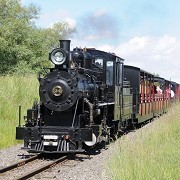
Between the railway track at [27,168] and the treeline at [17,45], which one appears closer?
the railway track at [27,168]

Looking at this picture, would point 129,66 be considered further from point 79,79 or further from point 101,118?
point 79,79

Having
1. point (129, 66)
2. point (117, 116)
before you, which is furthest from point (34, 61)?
point (117, 116)

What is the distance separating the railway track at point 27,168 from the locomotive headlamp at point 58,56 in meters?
2.47

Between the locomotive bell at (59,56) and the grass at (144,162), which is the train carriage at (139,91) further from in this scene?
the grass at (144,162)

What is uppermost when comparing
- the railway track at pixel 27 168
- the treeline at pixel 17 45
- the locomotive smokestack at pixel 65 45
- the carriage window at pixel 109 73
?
the treeline at pixel 17 45

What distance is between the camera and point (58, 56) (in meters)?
11.9

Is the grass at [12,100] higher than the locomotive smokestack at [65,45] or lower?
lower

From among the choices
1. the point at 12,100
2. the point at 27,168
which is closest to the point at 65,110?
the point at 27,168

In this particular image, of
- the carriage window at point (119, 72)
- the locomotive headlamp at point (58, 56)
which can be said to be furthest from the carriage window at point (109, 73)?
the locomotive headlamp at point (58, 56)

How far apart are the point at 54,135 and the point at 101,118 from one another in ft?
6.94

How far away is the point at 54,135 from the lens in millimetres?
11602

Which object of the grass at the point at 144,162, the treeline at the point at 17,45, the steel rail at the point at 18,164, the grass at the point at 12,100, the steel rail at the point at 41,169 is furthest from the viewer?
the treeline at the point at 17,45

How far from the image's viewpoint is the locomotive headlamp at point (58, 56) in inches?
462

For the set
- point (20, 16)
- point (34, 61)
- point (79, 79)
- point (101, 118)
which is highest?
point (20, 16)
